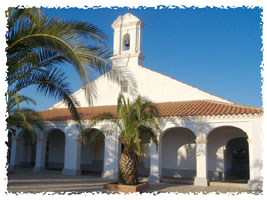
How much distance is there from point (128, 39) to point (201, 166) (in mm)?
10850

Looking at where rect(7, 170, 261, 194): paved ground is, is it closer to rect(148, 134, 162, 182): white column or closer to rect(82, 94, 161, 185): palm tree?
rect(148, 134, 162, 182): white column

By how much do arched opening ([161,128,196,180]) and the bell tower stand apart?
5.92 m

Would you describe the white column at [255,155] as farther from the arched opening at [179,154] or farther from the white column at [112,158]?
the white column at [112,158]

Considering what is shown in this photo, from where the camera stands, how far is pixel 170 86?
56.1ft

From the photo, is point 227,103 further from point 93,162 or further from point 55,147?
point 55,147

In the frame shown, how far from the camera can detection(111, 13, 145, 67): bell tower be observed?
18578mm

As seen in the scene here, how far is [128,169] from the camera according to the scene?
10.0 meters

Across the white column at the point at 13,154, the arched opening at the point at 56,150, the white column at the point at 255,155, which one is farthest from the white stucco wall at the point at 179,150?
the white column at the point at 13,154

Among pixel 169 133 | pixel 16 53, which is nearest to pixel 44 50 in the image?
pixel 16 53

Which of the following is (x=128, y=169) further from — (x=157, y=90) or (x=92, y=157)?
(x=92, y=157)

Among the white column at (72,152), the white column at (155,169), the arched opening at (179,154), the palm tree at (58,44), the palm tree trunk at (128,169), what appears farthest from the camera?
the white column at (72,152)

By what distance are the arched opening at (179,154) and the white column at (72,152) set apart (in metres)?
5.07

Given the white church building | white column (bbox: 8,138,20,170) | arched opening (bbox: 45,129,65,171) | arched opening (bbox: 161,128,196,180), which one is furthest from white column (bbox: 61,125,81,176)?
arched opening (bbox: 161,128,196,180)

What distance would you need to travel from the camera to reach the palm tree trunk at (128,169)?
393 inches
